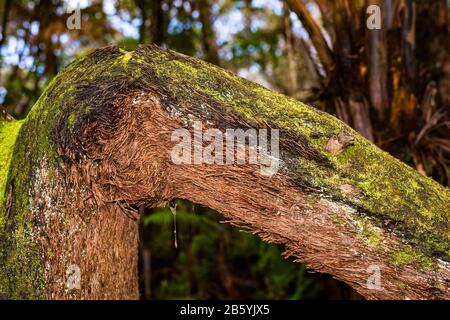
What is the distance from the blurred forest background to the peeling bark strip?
48 cm

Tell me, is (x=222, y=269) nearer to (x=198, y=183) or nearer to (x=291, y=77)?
(x=291, y=77)

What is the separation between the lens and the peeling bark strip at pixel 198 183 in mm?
2018

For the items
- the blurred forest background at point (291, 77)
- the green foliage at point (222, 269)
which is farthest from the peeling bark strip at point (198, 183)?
the green foliage at point (222, 269)

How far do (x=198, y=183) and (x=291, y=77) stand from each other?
4661 mm

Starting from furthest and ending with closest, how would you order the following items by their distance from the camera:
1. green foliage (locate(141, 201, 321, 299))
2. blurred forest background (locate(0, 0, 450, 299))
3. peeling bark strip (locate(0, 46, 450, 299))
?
1. green foliage (locate(141, 201, 321, 299))
2. blurred forest background (locate(0, 0, 450, 299))
3. peeling bark strip (locate(0, 46, 450, 299))

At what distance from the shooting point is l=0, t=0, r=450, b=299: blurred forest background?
3.79m

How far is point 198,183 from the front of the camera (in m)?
2.21

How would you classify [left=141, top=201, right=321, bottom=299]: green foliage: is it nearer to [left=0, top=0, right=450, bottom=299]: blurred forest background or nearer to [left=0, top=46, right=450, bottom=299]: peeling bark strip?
[left=0, top=0, right=450, bottom=299]: blurred forest background

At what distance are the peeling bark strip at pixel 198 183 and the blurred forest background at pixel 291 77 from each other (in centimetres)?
48

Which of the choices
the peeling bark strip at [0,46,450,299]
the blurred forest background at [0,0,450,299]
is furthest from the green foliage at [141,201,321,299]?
the peeling bark strip at [0,46,450,299]

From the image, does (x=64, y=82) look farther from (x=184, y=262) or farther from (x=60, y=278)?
(x=184, y=262)

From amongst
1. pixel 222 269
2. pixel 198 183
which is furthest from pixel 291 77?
pixel 198 183

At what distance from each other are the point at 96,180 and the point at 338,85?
242cm
